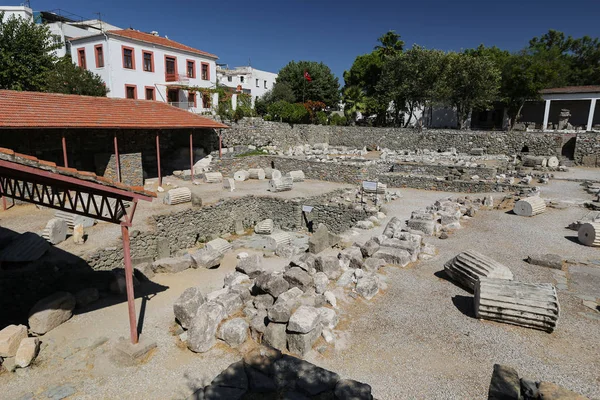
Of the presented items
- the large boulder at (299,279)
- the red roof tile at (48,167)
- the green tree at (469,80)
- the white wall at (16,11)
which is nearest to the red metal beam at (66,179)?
the red roof tile at (48,167)

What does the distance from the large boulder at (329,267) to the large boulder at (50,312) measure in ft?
19.7

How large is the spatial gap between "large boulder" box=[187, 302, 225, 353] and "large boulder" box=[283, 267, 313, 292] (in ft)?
6.30

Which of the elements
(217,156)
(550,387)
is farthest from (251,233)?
(550,387)

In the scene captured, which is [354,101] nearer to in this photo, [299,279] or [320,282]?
[320,282]

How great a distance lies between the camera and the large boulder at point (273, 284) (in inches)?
328

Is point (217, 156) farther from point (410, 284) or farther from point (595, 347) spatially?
point (595, 347)

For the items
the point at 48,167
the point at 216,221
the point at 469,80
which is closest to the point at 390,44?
the point at 469,80

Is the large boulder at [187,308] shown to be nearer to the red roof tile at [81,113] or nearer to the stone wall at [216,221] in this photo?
the stone wall at [216,221]

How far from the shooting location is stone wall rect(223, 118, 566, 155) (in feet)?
102

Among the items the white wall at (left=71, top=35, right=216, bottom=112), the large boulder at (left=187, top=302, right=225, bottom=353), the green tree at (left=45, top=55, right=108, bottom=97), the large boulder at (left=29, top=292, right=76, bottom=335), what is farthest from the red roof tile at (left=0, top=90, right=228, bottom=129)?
the large boulder at (left=187, top=302, right=225, bottom=353)

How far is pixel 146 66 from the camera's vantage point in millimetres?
33094

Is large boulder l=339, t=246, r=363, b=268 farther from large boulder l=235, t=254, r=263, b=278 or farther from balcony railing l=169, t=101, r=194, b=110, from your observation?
balcony railing l=169, t=101, r=194, b=110

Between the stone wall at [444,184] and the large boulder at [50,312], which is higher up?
the stone wall at [444,184]

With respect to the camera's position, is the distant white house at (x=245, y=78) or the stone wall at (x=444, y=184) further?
the distant white house at (x=245, y=78)
